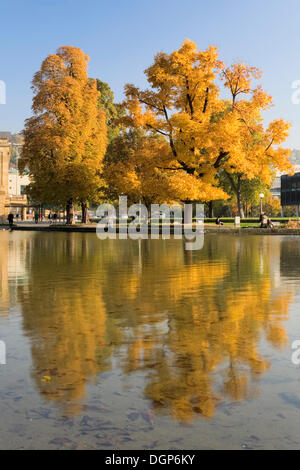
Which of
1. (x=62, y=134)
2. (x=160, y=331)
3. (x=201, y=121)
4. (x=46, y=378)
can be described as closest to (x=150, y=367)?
(x=46, y=378)

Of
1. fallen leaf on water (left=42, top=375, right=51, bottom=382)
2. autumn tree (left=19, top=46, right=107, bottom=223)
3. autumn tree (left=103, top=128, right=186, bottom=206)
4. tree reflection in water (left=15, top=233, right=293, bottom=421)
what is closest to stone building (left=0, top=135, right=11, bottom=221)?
autumn tree (left=19, top=46, right=107, bottom=223)

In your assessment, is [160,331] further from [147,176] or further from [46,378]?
[147,176]

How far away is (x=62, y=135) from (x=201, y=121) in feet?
58.9

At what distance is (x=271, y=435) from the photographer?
13.3ft

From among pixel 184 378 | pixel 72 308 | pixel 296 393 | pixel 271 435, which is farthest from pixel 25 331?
pixel 271 435

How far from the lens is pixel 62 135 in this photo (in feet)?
192

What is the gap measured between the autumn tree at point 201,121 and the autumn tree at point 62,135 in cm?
1234

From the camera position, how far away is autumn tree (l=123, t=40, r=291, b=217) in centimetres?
4316

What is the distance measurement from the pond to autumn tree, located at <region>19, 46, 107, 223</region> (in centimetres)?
4515

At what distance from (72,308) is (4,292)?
2.66 meters

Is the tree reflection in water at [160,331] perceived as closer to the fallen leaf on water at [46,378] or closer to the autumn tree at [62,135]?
the fallen leaf on water at [46,378]

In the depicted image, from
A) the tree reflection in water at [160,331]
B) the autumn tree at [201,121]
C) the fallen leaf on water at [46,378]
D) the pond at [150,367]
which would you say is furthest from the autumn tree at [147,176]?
the fallen leaf on water at [46,378]
